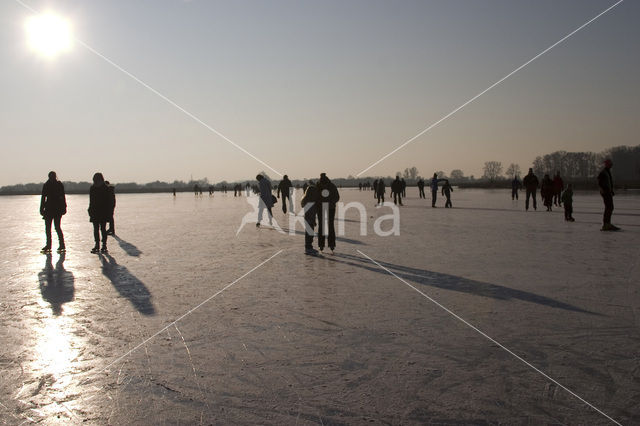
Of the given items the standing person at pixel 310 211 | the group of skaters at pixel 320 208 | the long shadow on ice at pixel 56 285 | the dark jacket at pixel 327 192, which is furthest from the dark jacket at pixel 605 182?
the long shadow on ice at pixel 56 285

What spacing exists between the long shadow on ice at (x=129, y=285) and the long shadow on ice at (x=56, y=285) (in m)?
0.59

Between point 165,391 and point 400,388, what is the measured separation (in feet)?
5.26

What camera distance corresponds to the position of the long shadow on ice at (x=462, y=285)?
587cm

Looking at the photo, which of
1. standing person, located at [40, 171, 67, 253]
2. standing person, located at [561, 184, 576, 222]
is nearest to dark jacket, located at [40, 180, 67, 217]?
standing person, located at [40, 171, 67, 253]

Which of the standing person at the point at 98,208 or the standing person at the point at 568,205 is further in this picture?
the standing person at the point at 568,205

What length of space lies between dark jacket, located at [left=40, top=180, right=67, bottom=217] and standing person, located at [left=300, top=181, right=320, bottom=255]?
535 centimetres

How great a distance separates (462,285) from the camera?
685 cm

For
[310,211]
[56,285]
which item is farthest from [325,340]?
[310,211]

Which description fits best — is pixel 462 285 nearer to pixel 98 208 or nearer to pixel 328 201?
pixel 328 201

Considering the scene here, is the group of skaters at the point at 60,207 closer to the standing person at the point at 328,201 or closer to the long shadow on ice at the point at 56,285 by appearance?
the long shadow on ice at the point at 56,285

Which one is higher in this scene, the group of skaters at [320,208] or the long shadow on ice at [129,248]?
the group of skaters at [320,208]

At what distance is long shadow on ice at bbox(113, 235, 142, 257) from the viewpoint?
10.7 m

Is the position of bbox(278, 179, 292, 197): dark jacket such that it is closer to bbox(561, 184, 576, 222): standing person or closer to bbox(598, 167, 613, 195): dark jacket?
bbox(561, 184, 576, 222): standing person

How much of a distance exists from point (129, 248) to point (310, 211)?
438 centimetres
